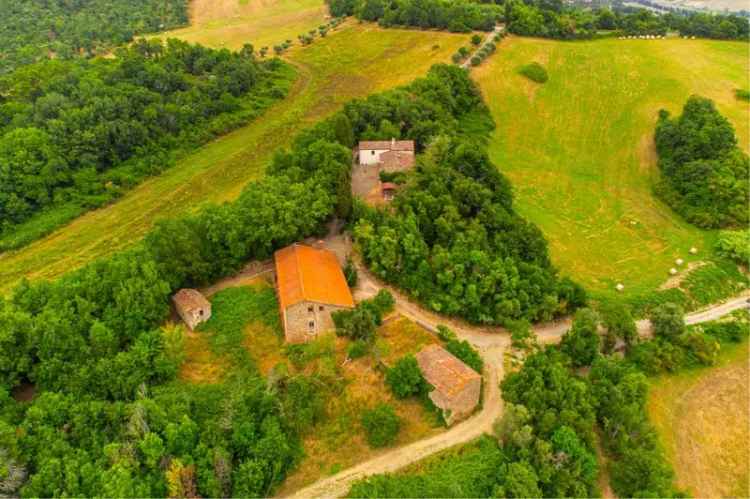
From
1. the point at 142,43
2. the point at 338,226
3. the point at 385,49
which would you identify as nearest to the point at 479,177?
the point at 338,226

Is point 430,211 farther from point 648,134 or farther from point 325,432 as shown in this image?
point 648,134

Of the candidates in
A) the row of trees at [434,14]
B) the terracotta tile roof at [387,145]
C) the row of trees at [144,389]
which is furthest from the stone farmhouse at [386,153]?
the row of trees at [434,14]

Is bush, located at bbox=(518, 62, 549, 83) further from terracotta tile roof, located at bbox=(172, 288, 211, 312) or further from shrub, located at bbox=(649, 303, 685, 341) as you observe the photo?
terracotta tile roof, located at bbox=(172, 288, 211, 312)

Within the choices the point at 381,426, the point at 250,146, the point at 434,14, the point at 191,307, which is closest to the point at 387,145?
the point at 250,146

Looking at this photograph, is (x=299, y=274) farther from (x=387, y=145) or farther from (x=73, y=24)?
(x=73, y=24)

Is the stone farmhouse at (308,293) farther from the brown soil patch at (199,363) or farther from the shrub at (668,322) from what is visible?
the shrub at (668,322)

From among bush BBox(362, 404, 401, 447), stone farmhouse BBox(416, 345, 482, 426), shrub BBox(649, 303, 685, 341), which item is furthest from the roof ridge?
shrub BBox(649, 303, 685, 341)
